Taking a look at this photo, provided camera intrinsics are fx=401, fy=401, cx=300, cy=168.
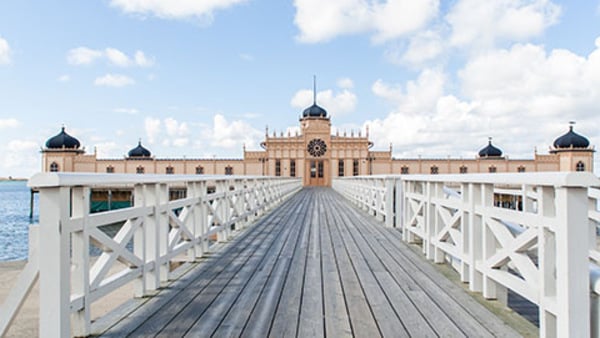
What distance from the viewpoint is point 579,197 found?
2.30 metres

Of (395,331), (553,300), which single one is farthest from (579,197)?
(395,331)

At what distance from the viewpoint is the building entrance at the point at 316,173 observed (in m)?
47.1

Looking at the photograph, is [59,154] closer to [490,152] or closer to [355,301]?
[355,301]

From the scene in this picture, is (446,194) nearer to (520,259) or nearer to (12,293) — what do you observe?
(520,259)

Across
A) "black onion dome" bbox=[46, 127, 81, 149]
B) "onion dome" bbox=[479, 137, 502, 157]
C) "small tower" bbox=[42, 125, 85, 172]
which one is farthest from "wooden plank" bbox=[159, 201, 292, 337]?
"onion dome" bbox=[479, 137, 502, 157]

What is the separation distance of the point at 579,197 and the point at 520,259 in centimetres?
83

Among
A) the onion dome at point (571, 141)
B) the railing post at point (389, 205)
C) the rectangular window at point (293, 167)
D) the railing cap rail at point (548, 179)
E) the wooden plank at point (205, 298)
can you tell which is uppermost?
the onion dome at point (571, 141)

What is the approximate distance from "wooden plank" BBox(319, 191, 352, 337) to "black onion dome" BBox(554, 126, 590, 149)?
51.4 meters

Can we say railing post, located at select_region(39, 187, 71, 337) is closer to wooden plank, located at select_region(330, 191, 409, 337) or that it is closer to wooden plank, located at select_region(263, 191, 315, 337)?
wooden plank, located at select_region(263, 191, 315, 337)

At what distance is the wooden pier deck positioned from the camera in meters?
3.00

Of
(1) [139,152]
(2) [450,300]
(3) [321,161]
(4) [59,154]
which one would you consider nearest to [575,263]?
(2) [450,300]

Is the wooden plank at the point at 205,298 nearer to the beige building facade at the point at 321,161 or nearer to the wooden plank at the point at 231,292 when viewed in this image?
the wooden plank at the point at 231,292

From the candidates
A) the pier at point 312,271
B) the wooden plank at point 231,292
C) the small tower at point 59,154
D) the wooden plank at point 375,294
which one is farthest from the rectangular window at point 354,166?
the pier at point 312,271

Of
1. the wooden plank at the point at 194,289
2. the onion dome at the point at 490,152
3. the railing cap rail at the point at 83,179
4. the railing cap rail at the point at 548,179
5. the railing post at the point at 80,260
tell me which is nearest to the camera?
the railing cap rail at the point at 548,179
